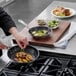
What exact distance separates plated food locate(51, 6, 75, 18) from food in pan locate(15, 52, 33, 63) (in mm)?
646

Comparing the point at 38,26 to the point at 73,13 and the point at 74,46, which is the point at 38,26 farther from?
the point at 73,13

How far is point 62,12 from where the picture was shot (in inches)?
71.5

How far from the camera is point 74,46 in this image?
1326mm

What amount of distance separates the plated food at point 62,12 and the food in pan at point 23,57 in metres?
0.65

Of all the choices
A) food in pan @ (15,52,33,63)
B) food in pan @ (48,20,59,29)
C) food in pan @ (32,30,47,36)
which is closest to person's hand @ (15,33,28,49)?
food in pan @ (15,52,33,63)

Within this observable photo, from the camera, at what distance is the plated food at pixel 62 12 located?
69.3 inches

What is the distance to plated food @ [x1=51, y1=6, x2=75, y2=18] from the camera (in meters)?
1.76

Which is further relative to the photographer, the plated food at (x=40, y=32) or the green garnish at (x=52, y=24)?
the green garnish at (x=52, y=24)

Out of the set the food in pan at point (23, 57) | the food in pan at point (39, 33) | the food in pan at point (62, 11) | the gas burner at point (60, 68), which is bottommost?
the gas burner at point (60, 68)

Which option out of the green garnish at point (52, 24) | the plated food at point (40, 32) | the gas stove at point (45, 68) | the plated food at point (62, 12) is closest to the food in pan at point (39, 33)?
the plated food at point (40, 32)

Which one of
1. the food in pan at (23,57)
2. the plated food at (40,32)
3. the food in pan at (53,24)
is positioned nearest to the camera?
the food in pan at (23,57)

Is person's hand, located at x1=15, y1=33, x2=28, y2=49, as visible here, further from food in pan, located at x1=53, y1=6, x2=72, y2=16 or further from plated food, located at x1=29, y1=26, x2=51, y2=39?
food in pan, located at x1=53, y1=6, x2=72, y2=16

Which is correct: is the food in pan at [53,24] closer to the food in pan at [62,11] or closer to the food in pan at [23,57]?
the food in pan at [62,11]

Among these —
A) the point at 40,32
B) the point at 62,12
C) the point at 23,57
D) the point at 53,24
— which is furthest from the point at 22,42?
the point at 62,12
